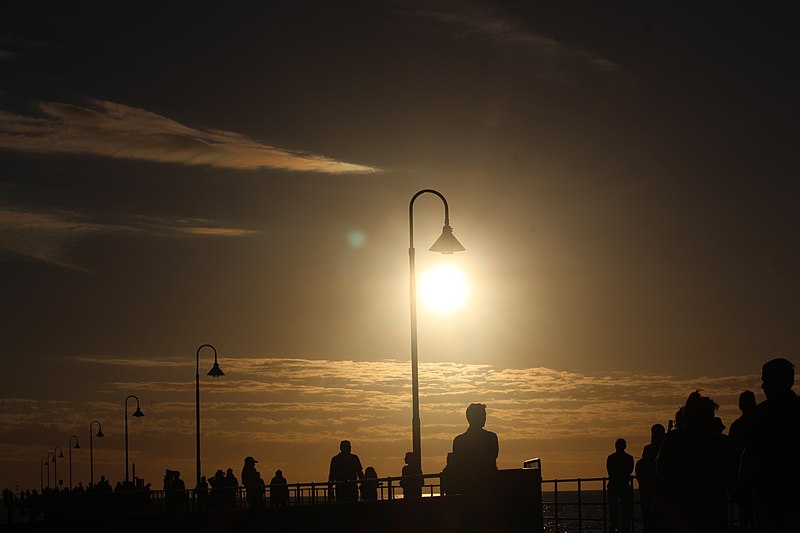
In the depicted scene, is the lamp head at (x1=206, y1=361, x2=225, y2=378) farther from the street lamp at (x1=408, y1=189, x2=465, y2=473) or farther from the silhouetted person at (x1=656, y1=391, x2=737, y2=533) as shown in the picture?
the silhouetted person at (x1=656, y1=391, x2=737, y2=533)

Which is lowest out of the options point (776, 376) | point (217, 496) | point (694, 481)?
point (217, 496)

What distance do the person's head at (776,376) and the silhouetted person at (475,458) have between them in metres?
3.69

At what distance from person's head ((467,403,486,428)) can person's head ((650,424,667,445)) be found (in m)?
5.78

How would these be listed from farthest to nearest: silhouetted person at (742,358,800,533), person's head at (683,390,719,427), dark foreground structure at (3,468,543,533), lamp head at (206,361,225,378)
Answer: lamp head at (206,361,225,378) → dark foreground structure at (3,468,543,533) → person's head at (683,390,719,427) → silhouetted person at (742,358,800,533)

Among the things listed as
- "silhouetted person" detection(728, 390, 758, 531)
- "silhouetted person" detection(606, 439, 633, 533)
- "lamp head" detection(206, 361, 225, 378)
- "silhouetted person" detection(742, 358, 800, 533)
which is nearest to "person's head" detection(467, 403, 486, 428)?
"silhouetted person" detection(728, 390, 758, 531)

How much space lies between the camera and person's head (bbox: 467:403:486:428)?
13211mm

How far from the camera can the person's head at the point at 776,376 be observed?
9.83 meters

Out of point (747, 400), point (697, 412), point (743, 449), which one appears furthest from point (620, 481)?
point (743, 449)

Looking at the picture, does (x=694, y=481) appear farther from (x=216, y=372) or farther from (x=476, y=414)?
(x=216, y=372)

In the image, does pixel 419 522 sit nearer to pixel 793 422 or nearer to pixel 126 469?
pixel 793 422

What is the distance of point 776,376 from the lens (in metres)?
9.84

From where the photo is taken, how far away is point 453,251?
2708cm

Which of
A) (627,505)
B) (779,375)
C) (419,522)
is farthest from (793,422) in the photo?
(627,505)

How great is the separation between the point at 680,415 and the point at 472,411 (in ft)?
7.83
